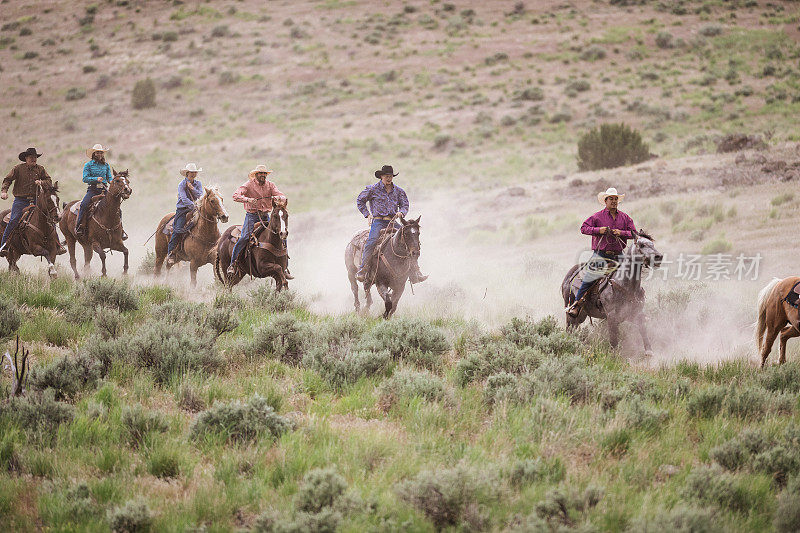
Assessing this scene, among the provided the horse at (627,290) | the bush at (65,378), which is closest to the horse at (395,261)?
the horse at (627,290)

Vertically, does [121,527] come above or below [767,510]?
above

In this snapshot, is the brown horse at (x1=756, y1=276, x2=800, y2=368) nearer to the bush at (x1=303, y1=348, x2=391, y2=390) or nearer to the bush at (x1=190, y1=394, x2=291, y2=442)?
the bush at (x1=303, y1=348, x2=391, y2=390)

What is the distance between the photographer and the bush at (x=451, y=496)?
4.78m

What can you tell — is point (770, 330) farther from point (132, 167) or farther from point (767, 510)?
point (132, 167)

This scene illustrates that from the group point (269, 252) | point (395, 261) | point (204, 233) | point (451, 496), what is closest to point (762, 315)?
point (395, 261)

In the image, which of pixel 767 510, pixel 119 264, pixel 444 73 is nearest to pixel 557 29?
pixel 444 73

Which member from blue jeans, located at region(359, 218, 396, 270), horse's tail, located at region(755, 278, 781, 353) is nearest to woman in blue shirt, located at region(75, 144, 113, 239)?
blue jeans, located at region(359, 218, 396, 270)

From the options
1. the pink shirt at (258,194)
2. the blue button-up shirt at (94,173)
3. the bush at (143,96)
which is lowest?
the pink shirt at (258,194)

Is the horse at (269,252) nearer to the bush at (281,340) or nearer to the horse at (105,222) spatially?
the bush at (281,340)

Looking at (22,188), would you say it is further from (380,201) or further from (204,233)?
(380,201)

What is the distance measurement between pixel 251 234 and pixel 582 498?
831 cm

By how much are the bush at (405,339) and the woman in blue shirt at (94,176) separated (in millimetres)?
8536

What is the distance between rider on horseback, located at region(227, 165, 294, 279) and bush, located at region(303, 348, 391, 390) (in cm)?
415

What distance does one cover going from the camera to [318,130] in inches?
1820
